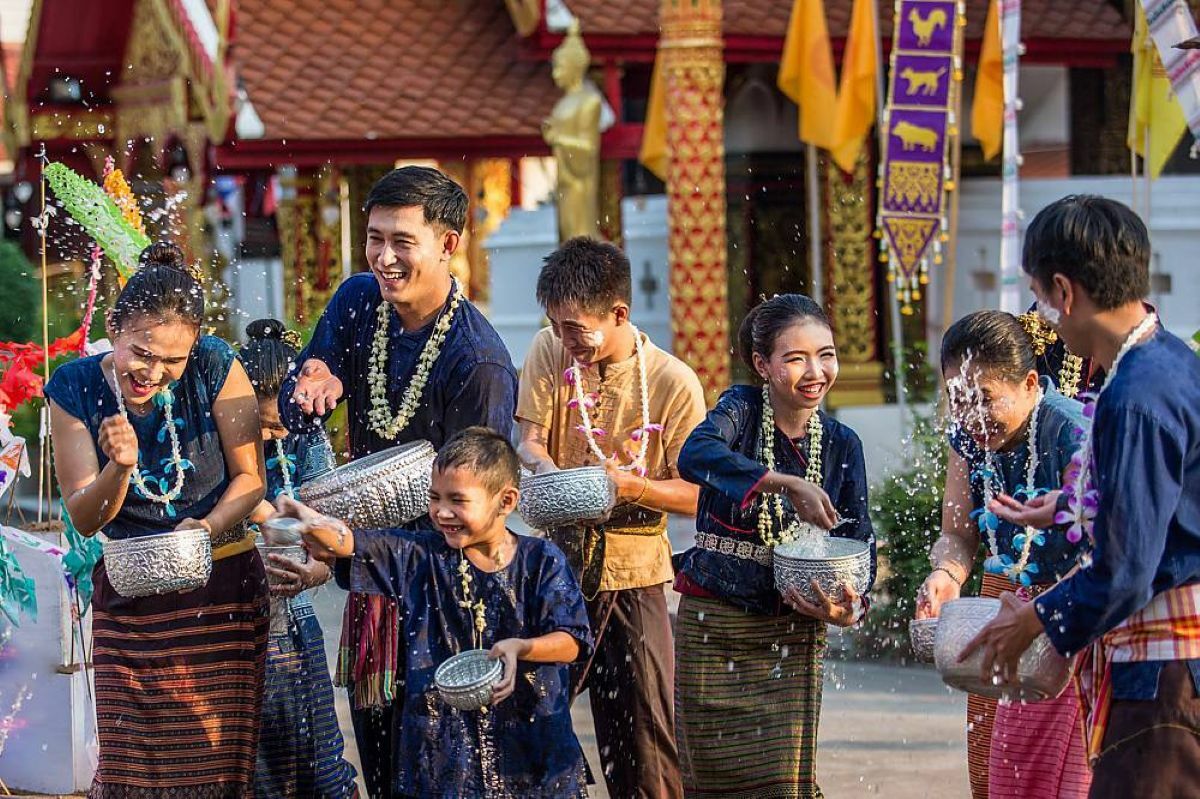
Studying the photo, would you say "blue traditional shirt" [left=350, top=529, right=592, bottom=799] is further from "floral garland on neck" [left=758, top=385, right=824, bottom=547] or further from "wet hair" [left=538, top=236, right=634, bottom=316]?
"wet hair" [left=538, top=236, right=634, bottom=316]

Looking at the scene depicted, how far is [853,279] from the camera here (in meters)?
13.4

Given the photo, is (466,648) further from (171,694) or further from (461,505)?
(171,694)

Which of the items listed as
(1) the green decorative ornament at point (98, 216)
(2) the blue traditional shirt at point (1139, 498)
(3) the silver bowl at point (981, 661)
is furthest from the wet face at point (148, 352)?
(2) the blue traditional shirt at point (1139, 498)

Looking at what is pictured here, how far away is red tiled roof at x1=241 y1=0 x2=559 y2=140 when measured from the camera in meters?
13.5

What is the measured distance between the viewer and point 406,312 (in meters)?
4.70

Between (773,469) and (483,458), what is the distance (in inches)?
34.3

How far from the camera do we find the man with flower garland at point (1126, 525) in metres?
3.20

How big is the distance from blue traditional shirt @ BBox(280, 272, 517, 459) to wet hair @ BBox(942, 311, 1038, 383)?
1.09 metres

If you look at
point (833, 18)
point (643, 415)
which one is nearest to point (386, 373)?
point (643, 415)

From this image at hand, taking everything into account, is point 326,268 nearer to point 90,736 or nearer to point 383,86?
point 383,86

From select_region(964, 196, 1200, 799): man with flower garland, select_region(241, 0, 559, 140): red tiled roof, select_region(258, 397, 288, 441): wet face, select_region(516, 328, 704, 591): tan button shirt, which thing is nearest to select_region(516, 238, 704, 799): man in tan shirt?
select_region(516, 328, 704, 591): tan button shirt

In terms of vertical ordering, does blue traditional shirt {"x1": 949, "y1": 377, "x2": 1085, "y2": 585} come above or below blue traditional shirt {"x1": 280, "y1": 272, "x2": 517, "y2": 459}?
below

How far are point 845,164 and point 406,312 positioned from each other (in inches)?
320

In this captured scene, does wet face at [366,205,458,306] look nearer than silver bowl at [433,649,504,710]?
No
